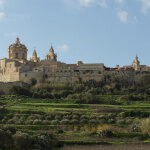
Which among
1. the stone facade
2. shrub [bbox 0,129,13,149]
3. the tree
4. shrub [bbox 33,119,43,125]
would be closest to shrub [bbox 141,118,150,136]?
shrub [bbox 33,119,43,125]

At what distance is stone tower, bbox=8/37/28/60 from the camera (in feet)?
235

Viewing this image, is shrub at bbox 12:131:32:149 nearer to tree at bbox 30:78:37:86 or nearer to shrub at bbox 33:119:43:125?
shrub at bbox 33:119:43:125

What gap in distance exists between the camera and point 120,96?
53000mm

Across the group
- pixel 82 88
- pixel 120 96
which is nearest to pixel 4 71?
pixel 82 88

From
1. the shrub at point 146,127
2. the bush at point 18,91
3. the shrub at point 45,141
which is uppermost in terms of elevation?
the bush at point 18,91

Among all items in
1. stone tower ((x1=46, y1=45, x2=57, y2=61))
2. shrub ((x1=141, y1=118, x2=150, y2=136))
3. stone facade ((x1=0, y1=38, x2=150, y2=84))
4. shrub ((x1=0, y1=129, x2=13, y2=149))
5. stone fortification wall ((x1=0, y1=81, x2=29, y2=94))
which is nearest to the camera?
shrub ((x1=0, y1=129, x2=13, y2=149))

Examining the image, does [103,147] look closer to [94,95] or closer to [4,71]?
[94,95]

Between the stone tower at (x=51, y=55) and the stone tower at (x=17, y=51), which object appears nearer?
the stone tower at (x=17, y=51)

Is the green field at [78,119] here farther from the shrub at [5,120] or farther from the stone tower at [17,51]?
the stone tower at [17,51]

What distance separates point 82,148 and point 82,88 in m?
28.1

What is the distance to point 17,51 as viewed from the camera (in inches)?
2832

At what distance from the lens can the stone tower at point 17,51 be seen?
71.7 m

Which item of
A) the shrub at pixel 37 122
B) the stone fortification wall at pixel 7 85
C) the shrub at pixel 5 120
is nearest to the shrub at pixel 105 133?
the shrub at pixel 37 122

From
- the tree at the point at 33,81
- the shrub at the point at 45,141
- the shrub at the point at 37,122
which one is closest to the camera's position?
the shrub at the point at 45,141
